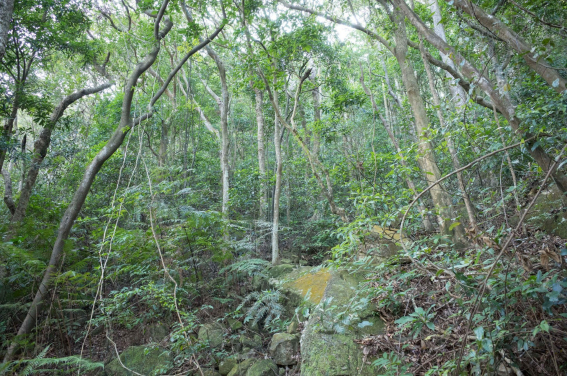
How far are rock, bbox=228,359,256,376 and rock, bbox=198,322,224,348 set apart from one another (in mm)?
576

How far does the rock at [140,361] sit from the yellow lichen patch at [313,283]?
2206 millimetres

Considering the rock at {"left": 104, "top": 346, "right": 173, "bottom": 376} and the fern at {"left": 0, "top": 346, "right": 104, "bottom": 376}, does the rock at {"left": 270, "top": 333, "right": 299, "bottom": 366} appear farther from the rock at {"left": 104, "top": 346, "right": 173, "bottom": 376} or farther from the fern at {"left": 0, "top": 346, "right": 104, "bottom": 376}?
the fern at {"left": 0, "top": 346, "right": 104, "bottom": 376}

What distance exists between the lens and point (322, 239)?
9141mm

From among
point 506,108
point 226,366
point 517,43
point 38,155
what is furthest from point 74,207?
point 517,43

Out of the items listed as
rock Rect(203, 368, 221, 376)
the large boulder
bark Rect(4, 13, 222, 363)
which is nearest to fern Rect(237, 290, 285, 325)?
rock Rect(203, 368, 221, 376)

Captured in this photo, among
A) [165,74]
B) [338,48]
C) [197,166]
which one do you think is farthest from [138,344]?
[165,74]

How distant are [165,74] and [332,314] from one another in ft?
39.7

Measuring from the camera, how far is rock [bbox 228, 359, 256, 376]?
4.06 meters

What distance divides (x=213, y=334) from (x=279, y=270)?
219cm

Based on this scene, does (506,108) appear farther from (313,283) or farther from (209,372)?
(209,372)

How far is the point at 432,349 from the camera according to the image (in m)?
2.70

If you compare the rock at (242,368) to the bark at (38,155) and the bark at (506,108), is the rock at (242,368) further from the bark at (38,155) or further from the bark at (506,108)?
the bark at (38,155)

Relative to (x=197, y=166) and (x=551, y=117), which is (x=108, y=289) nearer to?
(x=197, y=166)

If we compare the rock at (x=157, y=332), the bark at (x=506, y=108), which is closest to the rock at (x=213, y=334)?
the rock at (x=157, y=332)
